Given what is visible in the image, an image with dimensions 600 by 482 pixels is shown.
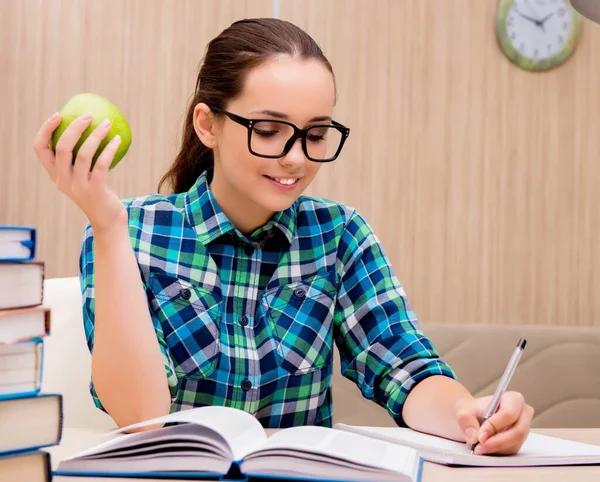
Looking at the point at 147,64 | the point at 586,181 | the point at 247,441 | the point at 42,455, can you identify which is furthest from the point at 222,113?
the point at 586,181

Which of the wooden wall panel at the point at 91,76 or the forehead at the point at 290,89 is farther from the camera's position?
the wooden wall panel at the point at 91,76

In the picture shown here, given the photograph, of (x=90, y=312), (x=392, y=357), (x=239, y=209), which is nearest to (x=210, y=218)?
(x=239, y=209)

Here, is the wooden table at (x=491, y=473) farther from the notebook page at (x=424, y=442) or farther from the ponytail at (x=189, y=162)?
the ponytail at (x=189, y=162)

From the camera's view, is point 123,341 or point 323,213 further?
point 323,213

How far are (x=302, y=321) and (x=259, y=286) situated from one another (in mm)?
102

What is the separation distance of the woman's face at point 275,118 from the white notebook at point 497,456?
420 millimetres

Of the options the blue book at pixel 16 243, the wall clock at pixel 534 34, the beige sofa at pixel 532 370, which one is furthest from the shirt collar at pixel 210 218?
the wall clock at pixel 534 34

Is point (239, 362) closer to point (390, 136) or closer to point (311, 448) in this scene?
point (311, 448)

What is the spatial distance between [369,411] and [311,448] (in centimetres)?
186

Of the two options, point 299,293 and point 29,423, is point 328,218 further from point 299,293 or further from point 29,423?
point 29,423

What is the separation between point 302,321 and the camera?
137cm

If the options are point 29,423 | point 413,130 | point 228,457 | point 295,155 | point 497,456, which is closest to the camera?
point 29,423

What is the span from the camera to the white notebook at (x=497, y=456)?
2.73 feet

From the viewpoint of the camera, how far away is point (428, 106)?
2.87 meters
